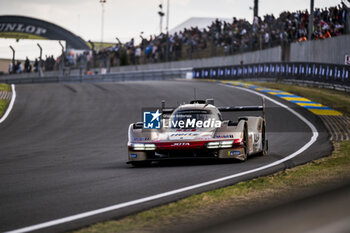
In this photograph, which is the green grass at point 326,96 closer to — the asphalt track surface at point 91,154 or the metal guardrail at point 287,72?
the metal guardrail at point 287,72

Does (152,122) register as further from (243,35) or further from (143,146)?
(243,35)

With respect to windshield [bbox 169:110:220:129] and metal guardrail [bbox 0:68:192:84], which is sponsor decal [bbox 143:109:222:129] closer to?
windshield [bbox 169:110:220:129]

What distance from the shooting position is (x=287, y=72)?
1316 inches

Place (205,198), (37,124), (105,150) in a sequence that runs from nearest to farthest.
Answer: (205,198)
(105,150)
(37,124)

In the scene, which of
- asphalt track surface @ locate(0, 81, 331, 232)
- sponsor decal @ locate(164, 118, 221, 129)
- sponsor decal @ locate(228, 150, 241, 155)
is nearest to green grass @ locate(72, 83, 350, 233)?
asphalt track surface @ locate(0, 81, 331, 232)

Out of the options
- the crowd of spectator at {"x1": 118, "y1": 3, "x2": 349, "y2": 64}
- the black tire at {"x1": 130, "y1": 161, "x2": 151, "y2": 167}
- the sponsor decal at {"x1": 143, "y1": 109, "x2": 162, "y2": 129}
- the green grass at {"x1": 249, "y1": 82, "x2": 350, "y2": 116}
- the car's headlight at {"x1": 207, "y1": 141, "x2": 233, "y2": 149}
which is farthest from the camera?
the crowd of spectator at {"x1": 118, "y1": 3, "x2": 349, "y2": 64}

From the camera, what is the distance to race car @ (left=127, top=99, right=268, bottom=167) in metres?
10.4

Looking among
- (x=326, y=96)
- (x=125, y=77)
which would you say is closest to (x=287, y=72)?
(x=326, y=96)

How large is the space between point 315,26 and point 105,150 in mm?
24080

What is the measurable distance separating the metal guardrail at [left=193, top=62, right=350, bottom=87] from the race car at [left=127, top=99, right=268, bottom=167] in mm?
17090

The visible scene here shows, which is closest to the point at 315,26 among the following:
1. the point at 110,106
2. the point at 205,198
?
the point at 110,106

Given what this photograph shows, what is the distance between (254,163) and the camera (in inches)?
410

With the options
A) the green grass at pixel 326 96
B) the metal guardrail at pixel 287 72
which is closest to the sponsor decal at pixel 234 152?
the green grass at pixel 326 96

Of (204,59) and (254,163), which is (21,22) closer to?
(204,59)
